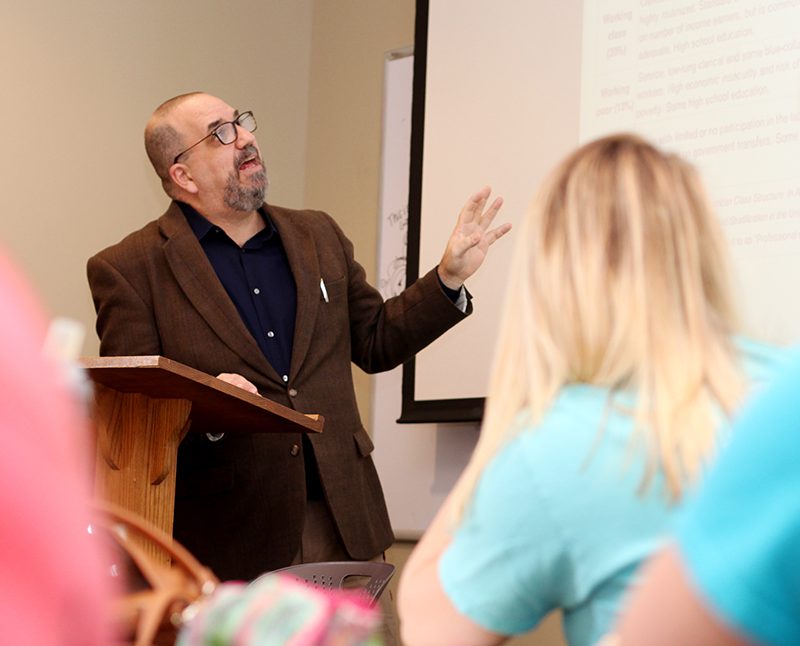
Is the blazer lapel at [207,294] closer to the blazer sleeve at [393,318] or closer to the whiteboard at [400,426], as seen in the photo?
the blazer sleeve at [393,318]

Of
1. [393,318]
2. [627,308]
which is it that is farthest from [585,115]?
[627,308]

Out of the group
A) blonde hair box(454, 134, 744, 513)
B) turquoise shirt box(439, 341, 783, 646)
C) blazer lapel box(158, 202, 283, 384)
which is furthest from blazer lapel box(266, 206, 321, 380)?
turquoise shirt box(439, 341, 783, 646)

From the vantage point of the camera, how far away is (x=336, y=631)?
2.08 ft

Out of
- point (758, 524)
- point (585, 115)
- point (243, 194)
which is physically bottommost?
point (758, 524)

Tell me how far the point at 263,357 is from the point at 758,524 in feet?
9.04

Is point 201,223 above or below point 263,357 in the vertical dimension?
above

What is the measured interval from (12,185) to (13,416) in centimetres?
374

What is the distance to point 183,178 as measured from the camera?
3.64m

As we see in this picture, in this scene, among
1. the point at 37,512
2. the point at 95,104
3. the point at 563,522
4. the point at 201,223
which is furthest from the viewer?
the point at 95,104

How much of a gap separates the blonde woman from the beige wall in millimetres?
2926

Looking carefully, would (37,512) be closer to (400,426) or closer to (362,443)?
(362,443)

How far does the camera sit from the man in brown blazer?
314 cm

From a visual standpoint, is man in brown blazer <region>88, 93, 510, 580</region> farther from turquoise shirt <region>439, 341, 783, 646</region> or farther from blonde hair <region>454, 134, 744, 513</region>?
turquoise shirt <region>439, 341, 783, 646</region>

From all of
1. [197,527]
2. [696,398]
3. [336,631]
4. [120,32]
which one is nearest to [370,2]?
[120,32]
